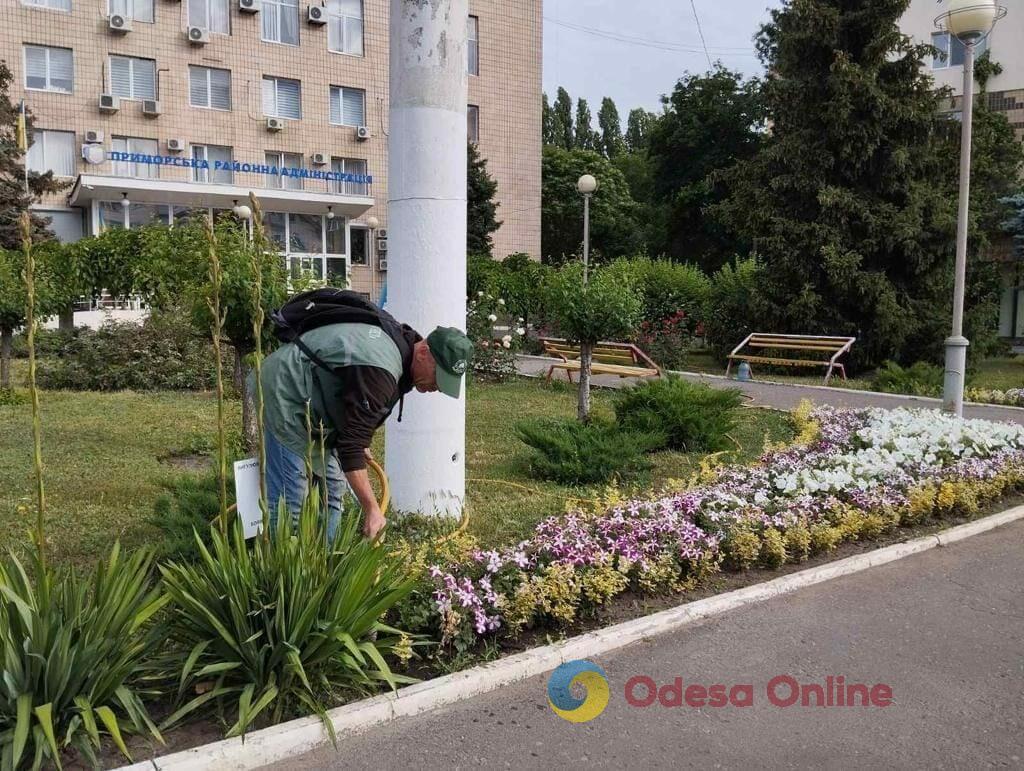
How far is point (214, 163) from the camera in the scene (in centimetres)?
3141

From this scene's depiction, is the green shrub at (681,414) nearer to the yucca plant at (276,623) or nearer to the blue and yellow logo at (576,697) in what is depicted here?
the blue and yellow logo at (576,697)

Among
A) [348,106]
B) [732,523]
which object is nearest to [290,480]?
[732,523]

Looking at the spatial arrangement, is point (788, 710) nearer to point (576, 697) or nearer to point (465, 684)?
point (576, 697)

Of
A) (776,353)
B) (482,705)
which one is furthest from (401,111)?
(776,353)

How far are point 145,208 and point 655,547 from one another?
30.1 m

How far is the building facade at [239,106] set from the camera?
2962 cm

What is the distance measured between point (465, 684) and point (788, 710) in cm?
138

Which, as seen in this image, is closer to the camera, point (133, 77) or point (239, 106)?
point (133, 77)

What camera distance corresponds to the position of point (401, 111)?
607 centimetres

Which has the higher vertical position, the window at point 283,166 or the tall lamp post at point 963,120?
the window at point 283,166

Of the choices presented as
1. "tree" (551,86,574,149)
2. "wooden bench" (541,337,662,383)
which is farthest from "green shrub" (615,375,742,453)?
"tree" (551,86,574,149)

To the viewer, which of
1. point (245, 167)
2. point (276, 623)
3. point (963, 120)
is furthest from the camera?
point (245, 167)

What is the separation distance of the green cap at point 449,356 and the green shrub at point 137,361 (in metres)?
11.0

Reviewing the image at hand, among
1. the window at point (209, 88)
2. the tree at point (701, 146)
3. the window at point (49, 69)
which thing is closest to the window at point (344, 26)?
the window at point (209, 88)
